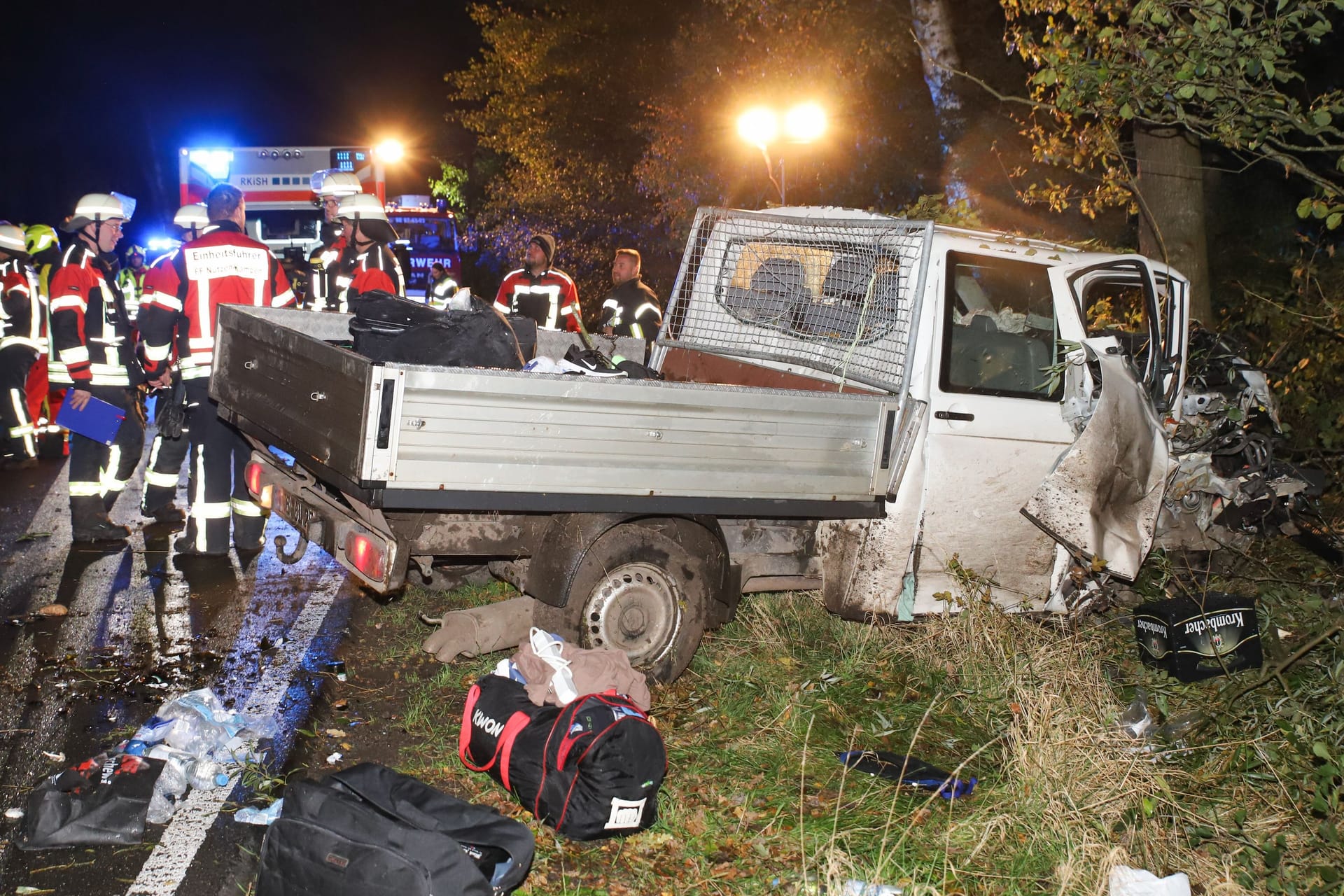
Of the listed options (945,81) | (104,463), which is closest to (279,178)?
(945,81)

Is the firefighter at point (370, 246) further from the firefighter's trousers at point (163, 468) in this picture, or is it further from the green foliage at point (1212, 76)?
the green foliage at point (1212, 76)

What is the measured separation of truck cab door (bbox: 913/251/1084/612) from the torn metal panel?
0.16 meters

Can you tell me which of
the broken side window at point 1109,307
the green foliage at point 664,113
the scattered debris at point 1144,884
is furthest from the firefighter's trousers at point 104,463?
the green foliage at point 664,113

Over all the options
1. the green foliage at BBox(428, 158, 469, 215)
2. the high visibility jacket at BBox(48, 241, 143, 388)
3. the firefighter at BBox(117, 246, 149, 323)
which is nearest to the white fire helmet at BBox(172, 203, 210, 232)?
the firefighter at BBox(117, 246, 149, 323)

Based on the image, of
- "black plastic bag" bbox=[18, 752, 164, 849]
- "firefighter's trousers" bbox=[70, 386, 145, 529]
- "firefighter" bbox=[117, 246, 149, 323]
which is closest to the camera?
"black plastic bag" bbox=[18, 752, 164, 849]

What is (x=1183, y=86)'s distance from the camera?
4574 mm

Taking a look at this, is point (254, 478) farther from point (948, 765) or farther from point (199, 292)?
point (948, 765)

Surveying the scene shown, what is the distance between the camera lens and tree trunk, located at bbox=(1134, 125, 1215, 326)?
8.38 m

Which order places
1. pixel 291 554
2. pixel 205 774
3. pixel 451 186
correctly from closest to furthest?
1. pixel 205 774
2. pixel 291 554
3. pixel 451 186

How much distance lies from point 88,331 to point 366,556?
4439 millimetres

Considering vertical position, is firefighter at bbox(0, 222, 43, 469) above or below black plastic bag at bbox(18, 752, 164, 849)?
above

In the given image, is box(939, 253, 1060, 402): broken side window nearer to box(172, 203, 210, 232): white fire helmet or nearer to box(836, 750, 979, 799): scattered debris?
box(836, 750, 979, 799): scattered debris

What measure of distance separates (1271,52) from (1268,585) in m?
3.13

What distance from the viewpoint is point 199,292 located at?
260 inches
